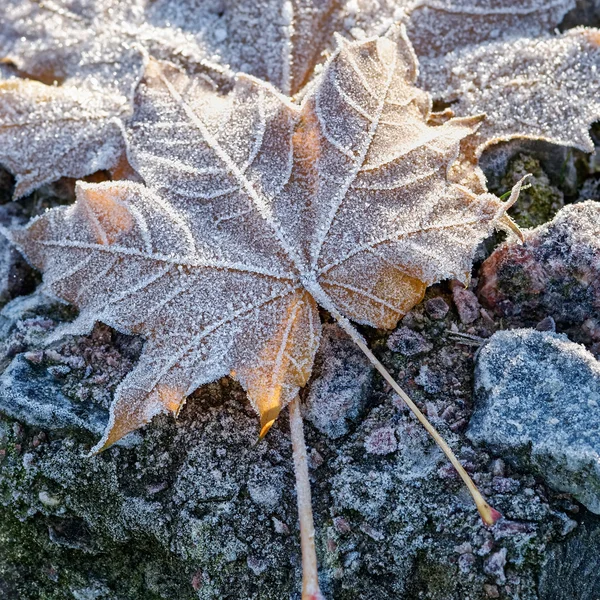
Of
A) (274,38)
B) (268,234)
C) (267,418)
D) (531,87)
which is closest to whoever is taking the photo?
(267,418)

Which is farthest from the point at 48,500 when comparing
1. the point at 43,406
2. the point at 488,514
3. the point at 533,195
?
the point at 533,195

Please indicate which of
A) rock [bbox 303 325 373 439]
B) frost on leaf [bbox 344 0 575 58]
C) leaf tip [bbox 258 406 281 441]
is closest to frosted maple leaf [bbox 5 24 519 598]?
leaf tip [bbox 258 406 281 441]

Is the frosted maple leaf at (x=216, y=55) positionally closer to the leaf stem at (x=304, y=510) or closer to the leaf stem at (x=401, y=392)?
the leaf stem at (x=401, y=392)

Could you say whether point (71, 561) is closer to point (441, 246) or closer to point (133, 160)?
point (133, 160)

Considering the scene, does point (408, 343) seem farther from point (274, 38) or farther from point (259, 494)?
point (274, 38)

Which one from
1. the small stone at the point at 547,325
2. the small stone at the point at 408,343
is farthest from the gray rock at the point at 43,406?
the small stone at the point at 547,325

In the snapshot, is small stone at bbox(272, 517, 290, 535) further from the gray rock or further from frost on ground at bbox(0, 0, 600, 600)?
the gray rock

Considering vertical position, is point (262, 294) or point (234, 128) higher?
point (234, 128)

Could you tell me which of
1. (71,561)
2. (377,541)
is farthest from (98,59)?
(377,541)
